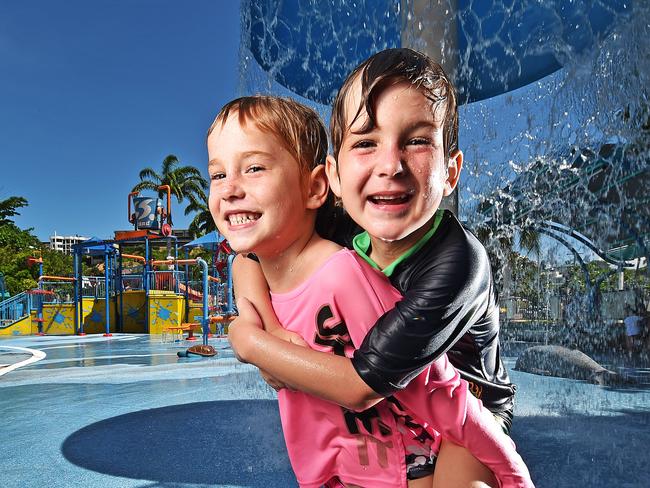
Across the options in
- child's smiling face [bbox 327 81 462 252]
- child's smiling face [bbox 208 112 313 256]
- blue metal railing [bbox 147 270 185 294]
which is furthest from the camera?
blue metal railing [bbox 147 270 185 294]

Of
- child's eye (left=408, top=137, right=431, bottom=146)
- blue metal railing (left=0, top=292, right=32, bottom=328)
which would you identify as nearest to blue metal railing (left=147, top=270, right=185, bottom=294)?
blue metal railing (left=0, top=292, right=32, bottom=328)

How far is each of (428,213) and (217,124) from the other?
43 centimetres

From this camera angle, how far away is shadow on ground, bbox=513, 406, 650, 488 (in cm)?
322

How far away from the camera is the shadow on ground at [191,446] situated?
3.50 metres

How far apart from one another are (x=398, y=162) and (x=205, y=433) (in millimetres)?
4204

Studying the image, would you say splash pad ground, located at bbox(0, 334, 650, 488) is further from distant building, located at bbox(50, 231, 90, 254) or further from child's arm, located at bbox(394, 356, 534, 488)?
distant building, located at bbox(50, 231, 90, 254)

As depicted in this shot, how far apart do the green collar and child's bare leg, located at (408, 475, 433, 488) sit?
379 millimetres

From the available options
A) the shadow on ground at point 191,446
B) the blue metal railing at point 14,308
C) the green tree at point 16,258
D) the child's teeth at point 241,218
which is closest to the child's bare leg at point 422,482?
the child's teeth at point 241,218

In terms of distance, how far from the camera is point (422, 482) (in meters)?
0.95

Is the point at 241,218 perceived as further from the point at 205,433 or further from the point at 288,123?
the point at 205,433

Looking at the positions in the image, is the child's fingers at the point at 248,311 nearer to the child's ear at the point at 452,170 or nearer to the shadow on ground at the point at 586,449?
the child's ear at the point at 452,170

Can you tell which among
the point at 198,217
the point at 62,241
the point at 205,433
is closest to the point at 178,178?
the point at 198,217

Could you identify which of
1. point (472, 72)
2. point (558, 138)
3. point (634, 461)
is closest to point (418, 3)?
point (472, 72)

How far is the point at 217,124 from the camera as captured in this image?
976mm
